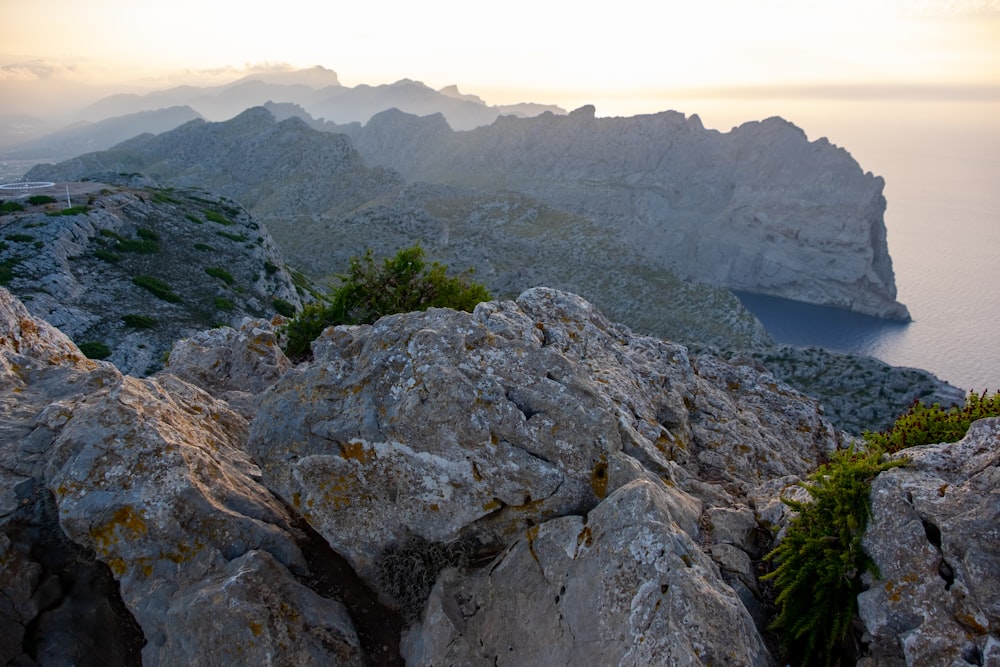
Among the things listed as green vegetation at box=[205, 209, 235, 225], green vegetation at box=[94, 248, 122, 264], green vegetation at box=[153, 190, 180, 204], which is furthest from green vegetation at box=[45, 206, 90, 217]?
green vegetation at box=[205, 209, 235, 225]

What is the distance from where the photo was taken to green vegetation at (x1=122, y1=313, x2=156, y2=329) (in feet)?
84.5

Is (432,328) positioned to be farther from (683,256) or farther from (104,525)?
(683,256)

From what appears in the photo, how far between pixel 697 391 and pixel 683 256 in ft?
391

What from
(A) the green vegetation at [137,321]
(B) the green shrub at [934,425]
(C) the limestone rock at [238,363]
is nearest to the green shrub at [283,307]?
(A) the green vegetation at [137,321]

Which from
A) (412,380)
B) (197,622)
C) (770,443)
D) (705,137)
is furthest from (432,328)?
(705,137)

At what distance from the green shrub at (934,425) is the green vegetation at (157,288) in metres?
32.8

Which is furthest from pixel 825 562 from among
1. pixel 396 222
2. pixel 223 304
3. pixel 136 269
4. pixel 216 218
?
pixel 396 222

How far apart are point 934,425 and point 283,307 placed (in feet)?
116

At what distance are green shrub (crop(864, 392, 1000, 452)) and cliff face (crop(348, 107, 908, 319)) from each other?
88.9 metres

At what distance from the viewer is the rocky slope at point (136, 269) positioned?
25.1 metres

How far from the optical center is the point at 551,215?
89625 mm

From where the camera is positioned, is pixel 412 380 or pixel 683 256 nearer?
pixel 412 380

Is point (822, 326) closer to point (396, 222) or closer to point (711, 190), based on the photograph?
point (711, 190)

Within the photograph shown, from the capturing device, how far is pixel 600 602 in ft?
16.9
